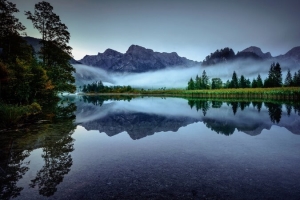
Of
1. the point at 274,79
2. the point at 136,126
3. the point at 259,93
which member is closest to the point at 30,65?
the point at 136,126

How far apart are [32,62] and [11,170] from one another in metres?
25.7

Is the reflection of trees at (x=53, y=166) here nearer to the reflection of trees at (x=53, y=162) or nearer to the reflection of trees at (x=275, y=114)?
the reflection of trees at (x=53, y=162)

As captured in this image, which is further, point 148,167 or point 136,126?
point 136,126

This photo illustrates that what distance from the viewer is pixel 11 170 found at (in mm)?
7148

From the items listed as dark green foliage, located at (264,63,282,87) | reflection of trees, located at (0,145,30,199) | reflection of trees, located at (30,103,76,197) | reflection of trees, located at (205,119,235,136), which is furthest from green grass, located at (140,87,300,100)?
Result: reflection of trees, located at (0,145,30,199)

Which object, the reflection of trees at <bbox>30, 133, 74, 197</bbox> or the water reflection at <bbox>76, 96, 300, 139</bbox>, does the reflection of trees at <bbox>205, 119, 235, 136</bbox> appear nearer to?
the water reflection at <bbox>76, 96, 300, 139</bbox>

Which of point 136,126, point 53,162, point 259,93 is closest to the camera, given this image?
point 53,162

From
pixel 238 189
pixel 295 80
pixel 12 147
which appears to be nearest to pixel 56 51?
pixel 12 147

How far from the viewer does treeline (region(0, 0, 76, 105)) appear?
2220 centimetres

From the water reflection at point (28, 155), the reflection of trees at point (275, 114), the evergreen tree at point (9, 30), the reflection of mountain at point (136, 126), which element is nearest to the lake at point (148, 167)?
the water reflection at point (28, 155)

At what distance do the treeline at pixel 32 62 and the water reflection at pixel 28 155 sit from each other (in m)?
10.2

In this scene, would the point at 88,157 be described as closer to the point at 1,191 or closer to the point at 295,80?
the point at 1,191

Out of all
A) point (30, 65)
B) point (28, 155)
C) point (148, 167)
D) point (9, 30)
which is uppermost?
point (9, 30)

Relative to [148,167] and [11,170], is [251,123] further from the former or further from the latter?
[11,170]
